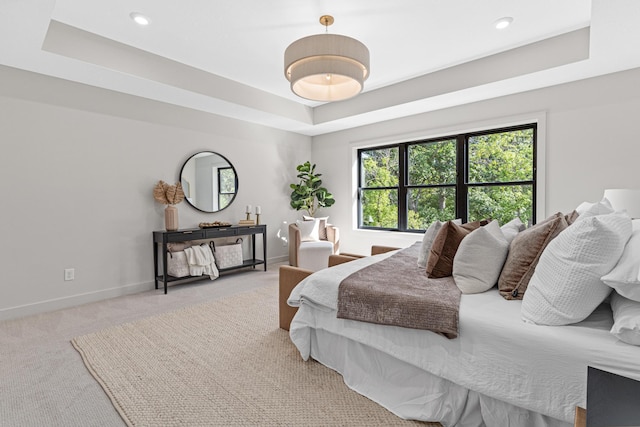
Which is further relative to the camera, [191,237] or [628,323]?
[191,237]

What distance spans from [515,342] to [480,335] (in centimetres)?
14

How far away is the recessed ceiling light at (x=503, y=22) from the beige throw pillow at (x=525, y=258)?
200cm

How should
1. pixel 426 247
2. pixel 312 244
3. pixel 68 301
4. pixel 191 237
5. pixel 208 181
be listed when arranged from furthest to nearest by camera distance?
pixel 312 244 < pixel 208 181 < pixel 191 237 < pixel 68 301 < pixel 426 247

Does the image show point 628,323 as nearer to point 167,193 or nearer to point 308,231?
point 308,231

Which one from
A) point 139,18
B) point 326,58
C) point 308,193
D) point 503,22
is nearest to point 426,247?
point 326,58

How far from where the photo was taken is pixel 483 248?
1922 millimetres

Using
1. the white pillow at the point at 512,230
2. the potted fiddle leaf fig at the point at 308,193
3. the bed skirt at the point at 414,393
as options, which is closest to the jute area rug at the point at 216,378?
the bed skirt at the point at 414,393

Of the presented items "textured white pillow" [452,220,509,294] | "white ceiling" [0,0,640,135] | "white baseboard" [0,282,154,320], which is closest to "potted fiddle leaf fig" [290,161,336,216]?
"white ceiling" [0,0,640,135]

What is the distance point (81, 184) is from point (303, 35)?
2.86 m

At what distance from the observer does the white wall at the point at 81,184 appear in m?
3.12

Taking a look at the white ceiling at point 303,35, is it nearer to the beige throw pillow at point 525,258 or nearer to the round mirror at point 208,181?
the round mirror at point 208,181

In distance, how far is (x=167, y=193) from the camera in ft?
13.3

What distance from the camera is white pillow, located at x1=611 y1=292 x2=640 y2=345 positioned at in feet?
3.85

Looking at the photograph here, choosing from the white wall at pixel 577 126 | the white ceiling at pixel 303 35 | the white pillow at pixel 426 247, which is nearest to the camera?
the white pillow at pixel 426 247
